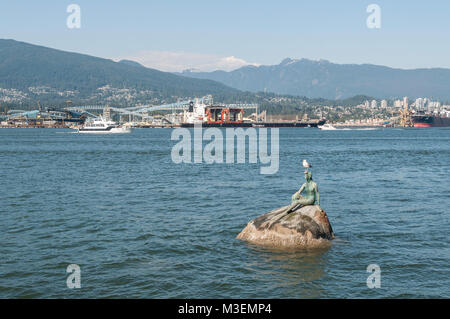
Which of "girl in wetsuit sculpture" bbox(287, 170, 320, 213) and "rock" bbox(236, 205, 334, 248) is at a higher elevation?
"girl in wetsuit sculpture" bbox(287, 170, 320, 213)

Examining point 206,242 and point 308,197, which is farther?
point 308,197

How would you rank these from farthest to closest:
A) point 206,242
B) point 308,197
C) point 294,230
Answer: point 308,197 → point 206,242 → point 294,230

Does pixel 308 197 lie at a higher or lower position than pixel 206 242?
higher

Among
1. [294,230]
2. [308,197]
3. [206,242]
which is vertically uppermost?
[308,197]

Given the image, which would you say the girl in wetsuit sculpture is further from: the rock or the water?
the water

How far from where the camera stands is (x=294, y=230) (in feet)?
51.2

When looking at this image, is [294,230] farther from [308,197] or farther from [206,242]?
[206,242]

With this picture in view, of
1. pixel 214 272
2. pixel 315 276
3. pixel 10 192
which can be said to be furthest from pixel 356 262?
pixel 10 192

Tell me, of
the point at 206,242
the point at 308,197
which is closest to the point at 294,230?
the point at 308,197

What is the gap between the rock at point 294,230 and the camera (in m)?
15.6

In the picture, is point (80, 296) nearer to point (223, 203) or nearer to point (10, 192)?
point (223, 203)

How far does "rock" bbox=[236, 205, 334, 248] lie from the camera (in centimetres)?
1557

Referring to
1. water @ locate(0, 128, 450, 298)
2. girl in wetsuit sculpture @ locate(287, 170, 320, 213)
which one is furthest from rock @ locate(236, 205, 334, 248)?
water @ locate(0, 128, 450, 298)

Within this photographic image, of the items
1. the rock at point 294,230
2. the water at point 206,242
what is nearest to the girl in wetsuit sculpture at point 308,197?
the rock at point 294,230
